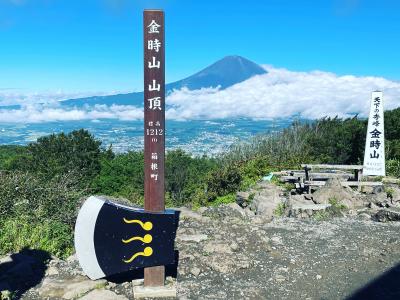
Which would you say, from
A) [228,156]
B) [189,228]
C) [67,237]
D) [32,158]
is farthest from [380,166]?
[32,158]

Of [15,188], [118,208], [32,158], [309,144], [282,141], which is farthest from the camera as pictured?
[32,158]

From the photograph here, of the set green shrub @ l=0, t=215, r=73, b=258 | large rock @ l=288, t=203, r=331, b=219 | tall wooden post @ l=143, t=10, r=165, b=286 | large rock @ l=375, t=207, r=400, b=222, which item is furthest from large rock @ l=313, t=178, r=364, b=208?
tall wooden post @ l=143, t=10, r=165, b=286

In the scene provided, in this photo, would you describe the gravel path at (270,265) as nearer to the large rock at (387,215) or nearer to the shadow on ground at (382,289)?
the shadow on ground at (382,289)

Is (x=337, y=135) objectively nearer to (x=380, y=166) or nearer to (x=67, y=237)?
(x=380, y=166)

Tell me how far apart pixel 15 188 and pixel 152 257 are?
15.4ft

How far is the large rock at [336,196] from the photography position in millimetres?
9883

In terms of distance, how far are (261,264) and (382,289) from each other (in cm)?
154

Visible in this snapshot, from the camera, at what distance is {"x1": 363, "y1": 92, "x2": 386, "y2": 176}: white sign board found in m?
12.4

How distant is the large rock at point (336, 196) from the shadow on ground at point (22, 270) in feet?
20.7

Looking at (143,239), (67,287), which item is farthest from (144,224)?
(67,287)

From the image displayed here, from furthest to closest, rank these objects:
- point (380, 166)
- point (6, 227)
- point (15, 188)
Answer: point (380, 166)
point (15, 188)
point (6, 227)

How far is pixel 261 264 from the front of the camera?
6.00 meters

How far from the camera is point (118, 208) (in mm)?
4879

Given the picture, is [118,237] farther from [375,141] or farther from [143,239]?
[375,141]
